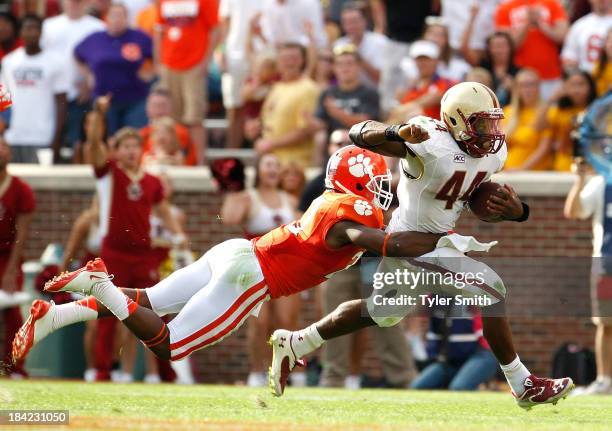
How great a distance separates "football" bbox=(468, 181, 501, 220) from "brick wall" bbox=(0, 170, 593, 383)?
452cm

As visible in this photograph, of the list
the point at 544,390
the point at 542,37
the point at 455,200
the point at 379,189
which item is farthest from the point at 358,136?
the point at 542,37

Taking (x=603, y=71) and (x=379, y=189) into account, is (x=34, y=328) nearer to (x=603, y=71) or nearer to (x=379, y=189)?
(x=379, y=189)

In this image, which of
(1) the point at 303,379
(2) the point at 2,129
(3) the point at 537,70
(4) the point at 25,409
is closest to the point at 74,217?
(2) the point at 2,129

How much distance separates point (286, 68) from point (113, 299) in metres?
6.18

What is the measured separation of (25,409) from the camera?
304 inches

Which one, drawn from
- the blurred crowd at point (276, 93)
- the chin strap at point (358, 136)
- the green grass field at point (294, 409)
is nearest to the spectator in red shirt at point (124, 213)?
the blurred crowd at point (276, 93)

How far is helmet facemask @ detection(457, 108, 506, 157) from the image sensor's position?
775 cm

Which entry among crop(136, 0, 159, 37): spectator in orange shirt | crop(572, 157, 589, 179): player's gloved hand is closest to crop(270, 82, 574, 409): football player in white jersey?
crop(572, 157, 589, 179): player's gloved hand

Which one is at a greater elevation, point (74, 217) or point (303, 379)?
point (74, 217)

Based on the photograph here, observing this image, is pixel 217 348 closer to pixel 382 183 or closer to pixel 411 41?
pixel 411 41

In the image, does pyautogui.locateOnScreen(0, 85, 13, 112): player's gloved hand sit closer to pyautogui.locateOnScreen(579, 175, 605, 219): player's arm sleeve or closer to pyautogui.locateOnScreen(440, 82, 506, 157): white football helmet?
pyautogui.locateOnScreen(440, 82, 506, 157): white football helmet

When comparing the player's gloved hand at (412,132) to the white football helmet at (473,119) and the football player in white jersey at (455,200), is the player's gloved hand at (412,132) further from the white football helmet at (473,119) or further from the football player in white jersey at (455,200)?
the white football helmet at (473,119)

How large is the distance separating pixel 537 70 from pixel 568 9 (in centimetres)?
144

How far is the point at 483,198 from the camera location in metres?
7.86
